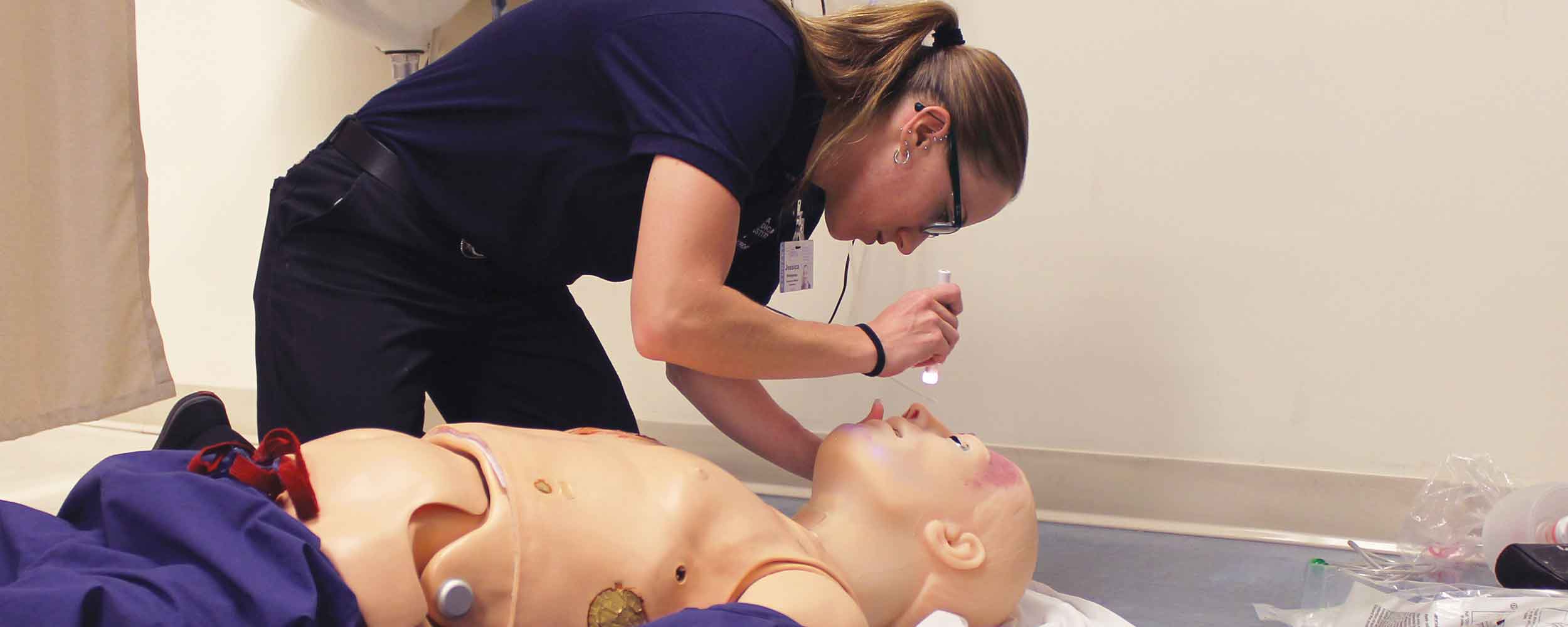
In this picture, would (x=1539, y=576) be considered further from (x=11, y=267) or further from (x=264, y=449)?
(x=11, y=267)

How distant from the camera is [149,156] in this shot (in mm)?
2537

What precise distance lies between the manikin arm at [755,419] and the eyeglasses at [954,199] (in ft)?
1.02

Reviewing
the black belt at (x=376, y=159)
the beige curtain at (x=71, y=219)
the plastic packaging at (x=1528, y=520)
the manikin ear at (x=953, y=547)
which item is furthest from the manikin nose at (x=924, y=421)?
the beige curtain at (x=71, y=219)

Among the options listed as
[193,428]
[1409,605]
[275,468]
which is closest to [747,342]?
[275,468]

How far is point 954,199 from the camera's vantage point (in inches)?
48.8

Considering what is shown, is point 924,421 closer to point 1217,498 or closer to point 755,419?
point 755,419

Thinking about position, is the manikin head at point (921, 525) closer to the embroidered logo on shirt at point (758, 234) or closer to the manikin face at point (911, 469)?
the manikin face at point (911, 469)

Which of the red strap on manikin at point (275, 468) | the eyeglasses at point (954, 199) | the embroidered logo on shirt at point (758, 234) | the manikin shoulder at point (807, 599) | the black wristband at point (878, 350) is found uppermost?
the eyeglasses at point (954, 199)

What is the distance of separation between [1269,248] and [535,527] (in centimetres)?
138

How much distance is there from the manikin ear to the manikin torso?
166 mm

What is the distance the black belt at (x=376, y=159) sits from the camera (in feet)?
4.20

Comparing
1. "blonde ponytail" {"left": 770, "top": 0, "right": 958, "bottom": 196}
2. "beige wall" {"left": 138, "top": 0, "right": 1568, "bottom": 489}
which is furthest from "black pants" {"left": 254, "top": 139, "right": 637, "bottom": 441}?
"beige wall" {"left": 138, "top": 0, "right": 1568, "bottom": 489}

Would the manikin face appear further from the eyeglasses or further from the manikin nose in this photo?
the eyeglasses

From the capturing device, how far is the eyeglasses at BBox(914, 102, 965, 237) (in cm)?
121
